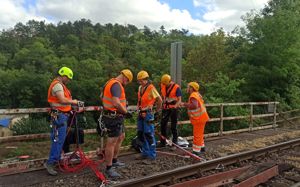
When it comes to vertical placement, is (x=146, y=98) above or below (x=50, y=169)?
above

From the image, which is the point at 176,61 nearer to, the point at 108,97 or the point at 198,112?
the point at 198,112

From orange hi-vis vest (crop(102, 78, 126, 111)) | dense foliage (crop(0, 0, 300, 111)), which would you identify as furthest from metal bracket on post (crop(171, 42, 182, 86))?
dense foliage (crop(0, 0, 300, 111))

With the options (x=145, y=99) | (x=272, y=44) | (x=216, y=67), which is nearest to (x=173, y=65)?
(x=145, y=99)

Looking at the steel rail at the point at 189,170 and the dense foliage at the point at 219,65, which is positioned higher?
the dense foliage at the point at 219,65

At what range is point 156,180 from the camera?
20.9 ft

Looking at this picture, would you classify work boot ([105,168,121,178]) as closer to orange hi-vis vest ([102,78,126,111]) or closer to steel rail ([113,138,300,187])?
steel rail ([113,138,300,187])

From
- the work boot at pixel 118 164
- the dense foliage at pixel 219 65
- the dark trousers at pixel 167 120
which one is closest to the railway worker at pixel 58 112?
the work boot at pixel 118 164

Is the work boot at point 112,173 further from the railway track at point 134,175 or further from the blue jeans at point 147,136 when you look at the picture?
the blue jeans at point 147,136

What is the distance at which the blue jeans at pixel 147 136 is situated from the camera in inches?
312

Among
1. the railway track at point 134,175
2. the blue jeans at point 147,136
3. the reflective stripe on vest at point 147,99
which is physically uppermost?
the reflective stripe on vest at point 147,99

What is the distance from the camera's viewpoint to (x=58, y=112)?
6.49 meters

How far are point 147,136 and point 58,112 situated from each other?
2.23 m

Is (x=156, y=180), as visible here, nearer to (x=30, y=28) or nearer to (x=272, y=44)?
(x=272, y=44)

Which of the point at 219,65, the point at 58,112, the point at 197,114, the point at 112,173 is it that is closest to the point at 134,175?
the point at 112,173
